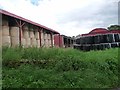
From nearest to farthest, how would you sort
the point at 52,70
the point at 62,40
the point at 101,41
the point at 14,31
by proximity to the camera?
the point at 52,70 → the point at 14,31 → the point at 101,41 → the point at 62,40

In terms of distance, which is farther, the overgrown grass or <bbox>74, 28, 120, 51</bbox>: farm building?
<bbox>74, 28, 120, 51</bbox>: farm building

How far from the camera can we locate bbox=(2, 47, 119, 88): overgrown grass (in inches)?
336

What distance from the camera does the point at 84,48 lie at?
2548 centimetres

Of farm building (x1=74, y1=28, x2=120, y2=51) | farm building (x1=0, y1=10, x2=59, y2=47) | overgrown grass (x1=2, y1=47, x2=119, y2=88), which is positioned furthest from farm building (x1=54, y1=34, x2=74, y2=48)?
overgrown grass (x1=2, y1=47, x2=119, y2=88)

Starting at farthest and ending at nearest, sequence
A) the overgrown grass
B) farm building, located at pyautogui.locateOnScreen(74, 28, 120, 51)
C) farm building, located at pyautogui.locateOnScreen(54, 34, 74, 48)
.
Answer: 1. farm building, located at pyautogui.locateOnScreen(54, 34, 74, 48)
2. farm building, located at pyautogui.locateOnScreen(74, 28, 120, 51)
3. the overgrown grass

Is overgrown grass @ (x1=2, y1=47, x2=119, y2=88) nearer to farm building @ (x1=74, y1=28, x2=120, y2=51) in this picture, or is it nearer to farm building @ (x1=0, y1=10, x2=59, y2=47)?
farm building @ (x1=0, y1=10, x2=59, y2=47)

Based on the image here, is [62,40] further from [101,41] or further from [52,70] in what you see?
[52,70]

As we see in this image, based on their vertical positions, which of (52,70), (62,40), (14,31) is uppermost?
(14,31)

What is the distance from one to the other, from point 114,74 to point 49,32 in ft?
61.0

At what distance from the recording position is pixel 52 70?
10.0 meters

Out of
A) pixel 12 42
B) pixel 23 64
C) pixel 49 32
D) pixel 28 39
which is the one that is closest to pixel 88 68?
pixel 23 64

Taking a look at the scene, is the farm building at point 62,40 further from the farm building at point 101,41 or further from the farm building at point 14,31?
the farm building at point 14,31

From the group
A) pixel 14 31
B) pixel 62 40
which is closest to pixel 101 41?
pixel 14 31

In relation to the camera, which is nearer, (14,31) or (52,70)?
(52,70)
